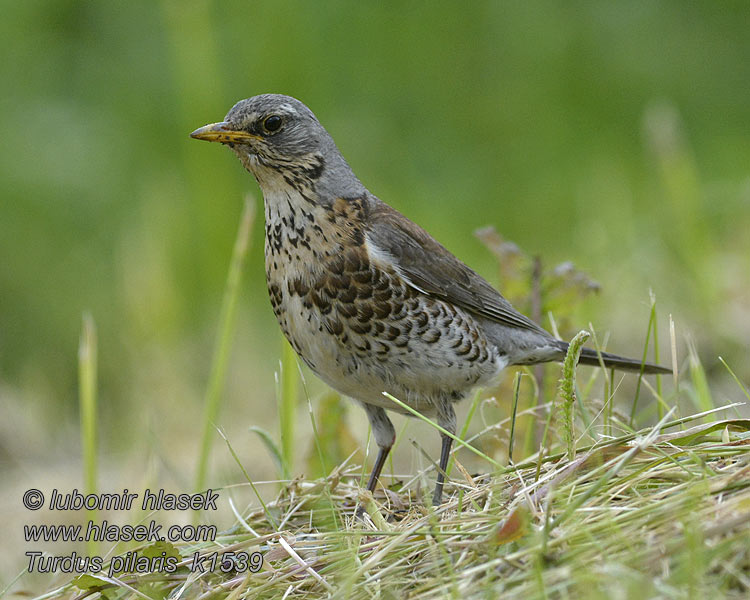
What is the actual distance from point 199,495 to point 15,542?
6.98 feet

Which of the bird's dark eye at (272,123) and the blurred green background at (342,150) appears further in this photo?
the blurred green background at (342,150)

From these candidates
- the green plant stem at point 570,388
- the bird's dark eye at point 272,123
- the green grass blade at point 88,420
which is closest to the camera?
the green plant stem at point 570,388

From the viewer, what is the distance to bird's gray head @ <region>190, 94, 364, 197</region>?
12.7 ft

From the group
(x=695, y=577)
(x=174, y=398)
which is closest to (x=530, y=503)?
(x=695, y=577)

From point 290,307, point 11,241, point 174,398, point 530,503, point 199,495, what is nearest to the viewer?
point 530,503

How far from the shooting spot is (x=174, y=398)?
6770mm

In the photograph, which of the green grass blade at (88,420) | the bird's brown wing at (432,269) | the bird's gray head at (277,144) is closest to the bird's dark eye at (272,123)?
the bird's gray head at (277,144)

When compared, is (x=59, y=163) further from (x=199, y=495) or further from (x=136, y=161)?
(x=199, y=495)

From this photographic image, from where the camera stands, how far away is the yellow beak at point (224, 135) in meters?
3.78

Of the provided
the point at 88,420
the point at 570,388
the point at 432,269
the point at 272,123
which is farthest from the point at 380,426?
the point at 570,388

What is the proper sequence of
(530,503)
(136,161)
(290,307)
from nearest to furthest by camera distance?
1. (530,503)
2. (290,307)
3. (136,161)

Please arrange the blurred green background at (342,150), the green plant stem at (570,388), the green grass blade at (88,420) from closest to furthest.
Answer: the green plant stem at (570,388) < the green grass blade at (88,420) < the blurred green background at (342,150)

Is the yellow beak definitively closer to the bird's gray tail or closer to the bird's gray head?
the bird's gray head

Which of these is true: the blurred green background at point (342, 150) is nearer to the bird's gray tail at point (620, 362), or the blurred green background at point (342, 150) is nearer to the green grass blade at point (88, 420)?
the bird's gray tail at point (620, 362)
